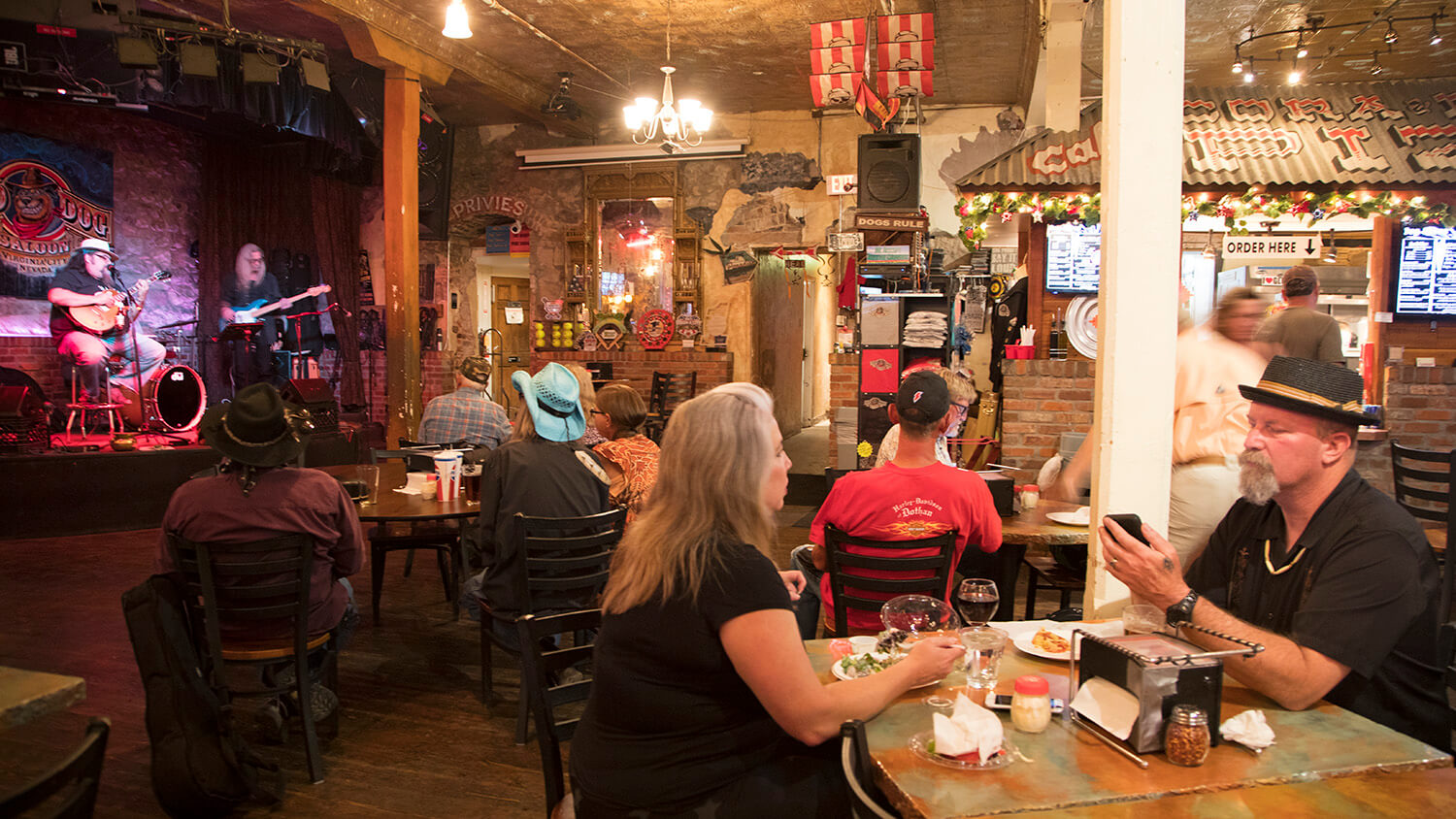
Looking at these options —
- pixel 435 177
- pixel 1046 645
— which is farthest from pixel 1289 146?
pixel 435 177

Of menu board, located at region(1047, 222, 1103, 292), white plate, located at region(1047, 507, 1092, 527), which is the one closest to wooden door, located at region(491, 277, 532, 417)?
menu board, located at region(1047, 222, 1103, 292)

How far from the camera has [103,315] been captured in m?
8.71

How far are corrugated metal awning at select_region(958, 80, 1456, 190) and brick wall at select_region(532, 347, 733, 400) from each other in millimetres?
5009

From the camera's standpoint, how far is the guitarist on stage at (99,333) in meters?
8.47

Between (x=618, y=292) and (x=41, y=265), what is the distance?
20.3 feet

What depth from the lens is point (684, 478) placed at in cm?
166

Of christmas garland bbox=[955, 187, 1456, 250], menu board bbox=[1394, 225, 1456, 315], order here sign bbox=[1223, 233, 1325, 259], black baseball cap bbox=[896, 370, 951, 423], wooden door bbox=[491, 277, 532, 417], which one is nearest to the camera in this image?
black baseball cap bbox=[896, 370, 951, 423]

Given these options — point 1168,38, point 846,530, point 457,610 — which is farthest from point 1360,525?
point 457,610

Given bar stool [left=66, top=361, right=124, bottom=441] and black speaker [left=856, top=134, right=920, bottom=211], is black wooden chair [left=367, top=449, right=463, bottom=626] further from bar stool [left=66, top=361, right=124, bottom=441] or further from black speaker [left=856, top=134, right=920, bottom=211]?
bar stool [left=66, top=361, right=124, bottom=441]

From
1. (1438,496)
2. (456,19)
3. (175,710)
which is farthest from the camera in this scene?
(456,19)

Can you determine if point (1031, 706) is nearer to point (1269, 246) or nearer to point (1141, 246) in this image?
point (1141, 246)

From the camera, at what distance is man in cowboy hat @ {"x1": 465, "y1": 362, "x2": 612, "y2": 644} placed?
3.23m

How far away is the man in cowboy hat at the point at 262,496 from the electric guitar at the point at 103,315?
735 centimetres

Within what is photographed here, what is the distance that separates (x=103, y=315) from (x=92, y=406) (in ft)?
4.47
